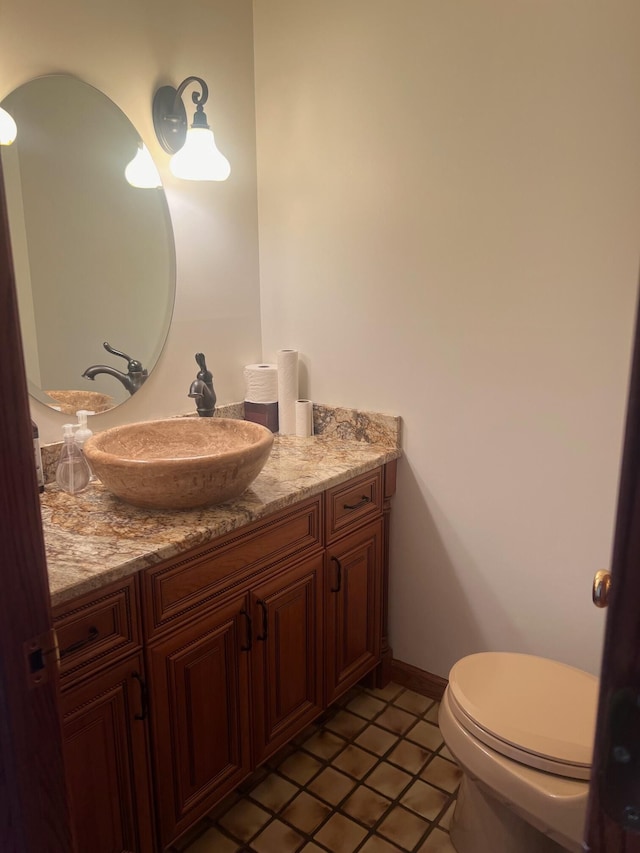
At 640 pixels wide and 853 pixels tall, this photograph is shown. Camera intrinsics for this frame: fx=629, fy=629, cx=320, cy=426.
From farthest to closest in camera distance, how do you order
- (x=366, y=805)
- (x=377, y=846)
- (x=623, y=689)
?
(x=366, y=805) < (x=377, y=846) < (x=623, y=689)

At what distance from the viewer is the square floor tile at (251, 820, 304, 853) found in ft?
5.20

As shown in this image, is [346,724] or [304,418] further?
[304,418]

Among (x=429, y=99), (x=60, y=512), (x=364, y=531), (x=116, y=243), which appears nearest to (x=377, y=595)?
(x=364, y=531)

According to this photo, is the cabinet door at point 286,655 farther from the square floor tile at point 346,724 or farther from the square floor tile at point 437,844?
the square floor tile at point 437,844

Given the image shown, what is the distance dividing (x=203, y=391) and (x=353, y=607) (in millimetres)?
830

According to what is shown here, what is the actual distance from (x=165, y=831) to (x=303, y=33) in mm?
2264

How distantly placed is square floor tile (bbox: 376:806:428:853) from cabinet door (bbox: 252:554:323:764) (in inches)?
13.3

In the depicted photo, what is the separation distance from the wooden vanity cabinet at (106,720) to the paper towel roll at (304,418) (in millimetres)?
987

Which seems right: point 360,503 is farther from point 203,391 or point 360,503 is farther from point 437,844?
point 437,844

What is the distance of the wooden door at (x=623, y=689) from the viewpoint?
0.38 metres

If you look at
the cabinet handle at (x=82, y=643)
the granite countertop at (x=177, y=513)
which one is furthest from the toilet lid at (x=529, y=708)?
the cabinet handle at (x=82, y=643)

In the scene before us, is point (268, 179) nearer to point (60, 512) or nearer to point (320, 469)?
point (320, 469)

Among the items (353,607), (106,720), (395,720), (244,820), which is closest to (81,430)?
(106,720)

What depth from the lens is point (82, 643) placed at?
1.22m
